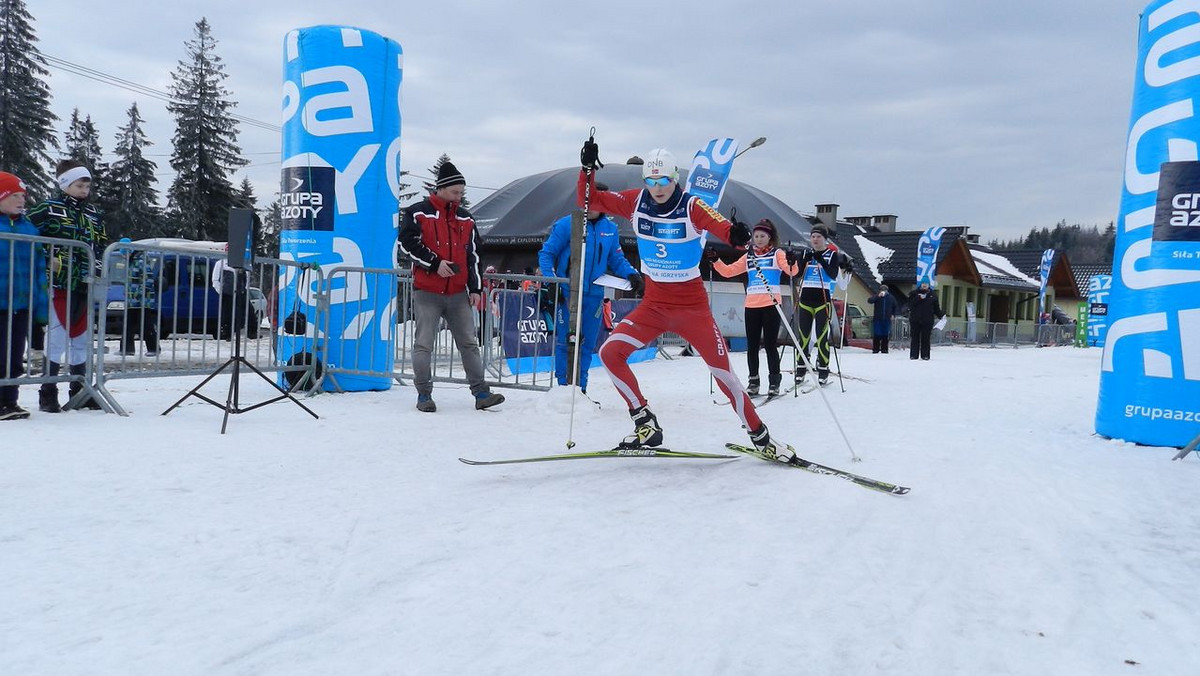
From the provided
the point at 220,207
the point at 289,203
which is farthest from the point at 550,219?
the point at 220,207

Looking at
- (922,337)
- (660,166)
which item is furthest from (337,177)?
(922,337)

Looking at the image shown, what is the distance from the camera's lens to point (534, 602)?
8.64ft

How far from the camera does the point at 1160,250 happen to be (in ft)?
18.7

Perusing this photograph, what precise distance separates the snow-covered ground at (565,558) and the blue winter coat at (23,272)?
2.82ft

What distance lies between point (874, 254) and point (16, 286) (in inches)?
1490

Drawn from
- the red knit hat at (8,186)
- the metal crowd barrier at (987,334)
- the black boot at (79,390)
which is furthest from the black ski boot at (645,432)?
the metal crowd barrier at (987,334)

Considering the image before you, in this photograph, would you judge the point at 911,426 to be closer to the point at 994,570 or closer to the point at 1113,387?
the point at 1113,387

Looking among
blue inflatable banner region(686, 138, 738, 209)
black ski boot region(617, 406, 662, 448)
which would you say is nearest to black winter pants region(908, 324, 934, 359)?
blue inflatable banner region(686, 138, 738, 209)

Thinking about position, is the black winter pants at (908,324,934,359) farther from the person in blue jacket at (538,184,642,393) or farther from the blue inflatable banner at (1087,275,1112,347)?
the blue inflatable banner at (1087,275,1112,347)

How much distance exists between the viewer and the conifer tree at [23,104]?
3478 centimetres

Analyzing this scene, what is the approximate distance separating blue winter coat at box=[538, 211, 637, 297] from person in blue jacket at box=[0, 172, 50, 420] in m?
4.20

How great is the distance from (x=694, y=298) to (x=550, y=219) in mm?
22770

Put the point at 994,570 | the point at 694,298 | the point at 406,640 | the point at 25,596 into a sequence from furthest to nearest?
the point at 694,298 → the point at 994,570 → the point at 25,596 → the point at 406,640

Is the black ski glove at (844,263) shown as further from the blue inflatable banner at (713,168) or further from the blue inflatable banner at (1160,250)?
the blue inflatable banner at (713,168)
